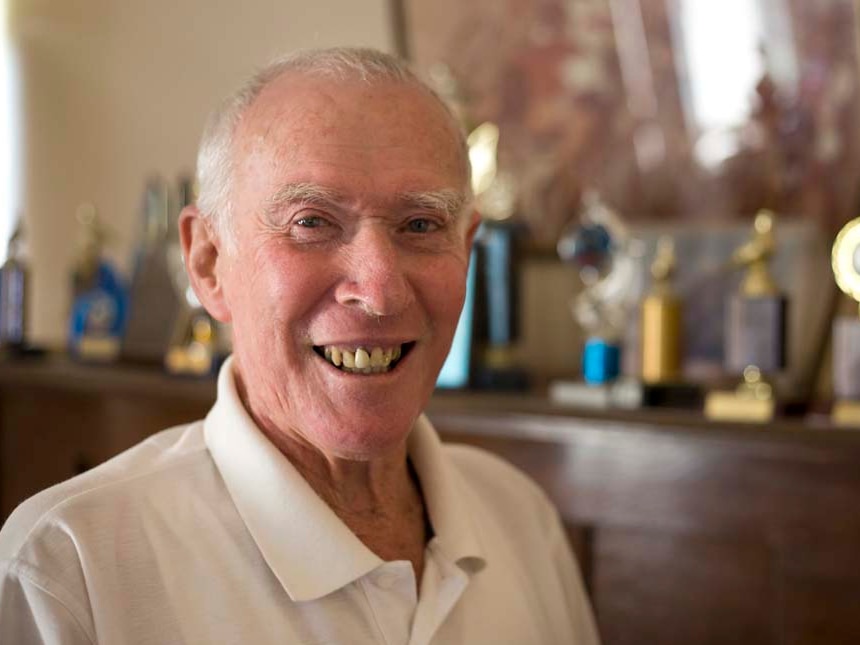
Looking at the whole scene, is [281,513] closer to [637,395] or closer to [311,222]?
[311,222]

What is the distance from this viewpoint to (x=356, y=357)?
1268 mm

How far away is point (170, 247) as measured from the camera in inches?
130

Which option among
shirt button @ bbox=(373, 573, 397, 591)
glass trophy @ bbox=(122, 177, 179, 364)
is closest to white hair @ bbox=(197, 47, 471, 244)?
shirt button @ bbox=(373, 573, 397, 591)

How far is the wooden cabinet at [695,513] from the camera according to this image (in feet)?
6.39

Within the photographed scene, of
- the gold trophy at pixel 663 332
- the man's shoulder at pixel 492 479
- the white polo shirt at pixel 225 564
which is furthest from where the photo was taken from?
the gold trophy at pixel 663 332

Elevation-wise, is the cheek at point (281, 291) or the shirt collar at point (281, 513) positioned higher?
the cheek at point (281, 291)

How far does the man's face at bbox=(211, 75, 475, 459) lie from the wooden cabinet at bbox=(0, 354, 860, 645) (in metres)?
0.88

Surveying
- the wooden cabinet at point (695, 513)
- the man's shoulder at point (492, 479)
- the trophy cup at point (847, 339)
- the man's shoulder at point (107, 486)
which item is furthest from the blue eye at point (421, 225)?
the trophy cup at point (847, 339)

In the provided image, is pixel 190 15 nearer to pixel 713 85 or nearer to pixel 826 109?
pixel 713 85

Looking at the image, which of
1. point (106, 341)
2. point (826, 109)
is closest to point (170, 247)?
point (106, 341)

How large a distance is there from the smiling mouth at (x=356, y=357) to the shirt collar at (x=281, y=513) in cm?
12

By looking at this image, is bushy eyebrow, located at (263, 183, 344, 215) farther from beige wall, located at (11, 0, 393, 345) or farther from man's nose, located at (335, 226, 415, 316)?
beige wall, located at (11, 0, 393, 345)

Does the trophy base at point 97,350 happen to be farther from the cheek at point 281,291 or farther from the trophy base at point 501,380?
the cheek at point 281,291

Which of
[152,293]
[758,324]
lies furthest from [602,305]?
[152,293]
